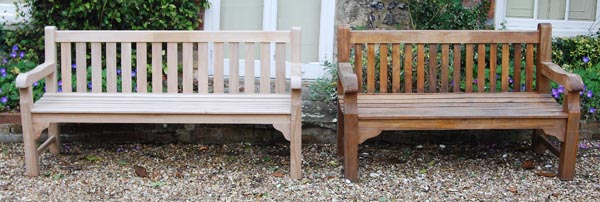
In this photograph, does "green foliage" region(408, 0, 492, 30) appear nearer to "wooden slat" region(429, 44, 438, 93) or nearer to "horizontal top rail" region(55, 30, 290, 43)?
"wooden slat" region(429, 44, 438, 93)

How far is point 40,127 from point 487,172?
115 inches

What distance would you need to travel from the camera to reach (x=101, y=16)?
6070 mm

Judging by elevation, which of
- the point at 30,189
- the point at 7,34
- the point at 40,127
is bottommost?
the point at 30,189

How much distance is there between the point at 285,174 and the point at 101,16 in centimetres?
233

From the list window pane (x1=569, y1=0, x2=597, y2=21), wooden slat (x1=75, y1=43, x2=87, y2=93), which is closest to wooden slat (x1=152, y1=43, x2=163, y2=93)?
wooden slat (x1=75, y1=43, x2=87, y2=93)

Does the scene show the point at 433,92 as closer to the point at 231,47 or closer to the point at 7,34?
the point at 231,47

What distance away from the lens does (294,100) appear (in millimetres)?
4504

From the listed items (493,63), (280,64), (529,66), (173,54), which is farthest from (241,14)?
(529,66)

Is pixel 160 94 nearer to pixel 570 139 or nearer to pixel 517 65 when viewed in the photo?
pixel 517 65

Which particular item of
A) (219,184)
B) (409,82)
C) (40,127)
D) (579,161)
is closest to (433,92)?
(409,82)

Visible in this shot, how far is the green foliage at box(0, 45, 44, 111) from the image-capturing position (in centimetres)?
559

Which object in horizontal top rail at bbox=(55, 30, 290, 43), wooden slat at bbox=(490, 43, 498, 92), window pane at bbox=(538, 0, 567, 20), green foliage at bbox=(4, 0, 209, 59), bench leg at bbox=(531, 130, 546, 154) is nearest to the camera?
horizontal top rail at bbox=(55, 30, 290, 43)

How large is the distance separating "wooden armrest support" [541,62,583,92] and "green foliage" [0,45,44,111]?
12.2 feet

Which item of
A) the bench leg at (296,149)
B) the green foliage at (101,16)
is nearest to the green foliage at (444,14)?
the green foliage at (101,16)
